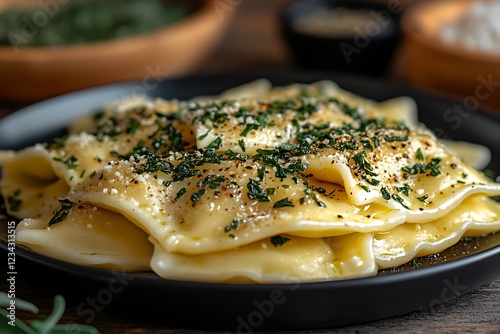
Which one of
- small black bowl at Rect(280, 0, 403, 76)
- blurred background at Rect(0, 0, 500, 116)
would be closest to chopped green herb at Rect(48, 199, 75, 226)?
blurred background at Rect(0, 0, 500, 116)

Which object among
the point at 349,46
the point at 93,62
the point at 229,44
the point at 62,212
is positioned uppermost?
the point at 62,212

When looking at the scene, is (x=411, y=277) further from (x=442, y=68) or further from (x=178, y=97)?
(x=442, y=68)

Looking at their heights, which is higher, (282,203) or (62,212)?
(282,203)

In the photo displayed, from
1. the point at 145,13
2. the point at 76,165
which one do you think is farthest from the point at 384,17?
the point at 76,165

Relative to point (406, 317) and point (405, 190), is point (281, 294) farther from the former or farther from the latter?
point (405, 190)

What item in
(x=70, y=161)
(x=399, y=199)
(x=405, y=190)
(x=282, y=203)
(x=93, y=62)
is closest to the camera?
(x=282, y=203)

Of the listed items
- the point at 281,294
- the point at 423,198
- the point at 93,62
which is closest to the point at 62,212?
the point at 281,294

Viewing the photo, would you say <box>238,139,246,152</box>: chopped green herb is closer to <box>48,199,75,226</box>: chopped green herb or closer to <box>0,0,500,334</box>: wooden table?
<box>48,199,75,226</box>: chopped green herb
